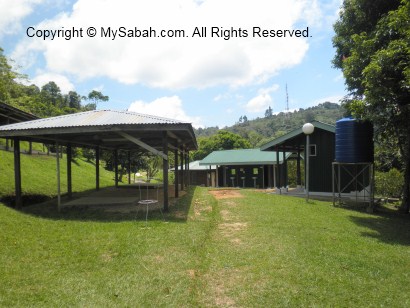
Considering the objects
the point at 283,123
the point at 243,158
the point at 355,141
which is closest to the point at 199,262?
the point at 355,141

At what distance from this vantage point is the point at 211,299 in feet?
14.2

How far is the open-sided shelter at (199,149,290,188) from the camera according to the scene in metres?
27.4

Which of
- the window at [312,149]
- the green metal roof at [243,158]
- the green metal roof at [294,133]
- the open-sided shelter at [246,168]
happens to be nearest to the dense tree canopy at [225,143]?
the green metal roof at [243,158]

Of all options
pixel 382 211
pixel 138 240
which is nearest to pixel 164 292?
pixel 138 240

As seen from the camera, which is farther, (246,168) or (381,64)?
(246,168)

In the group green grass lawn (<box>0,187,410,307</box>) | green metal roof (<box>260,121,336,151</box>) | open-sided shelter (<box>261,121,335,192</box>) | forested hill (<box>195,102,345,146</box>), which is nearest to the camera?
green grass lawn (<box>0,187,410,307</box>)

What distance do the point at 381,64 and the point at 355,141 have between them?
15.2 feet

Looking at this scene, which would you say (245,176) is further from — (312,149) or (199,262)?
(199,262)

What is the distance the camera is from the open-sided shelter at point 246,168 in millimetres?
27422

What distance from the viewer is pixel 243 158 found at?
2836 centimetres

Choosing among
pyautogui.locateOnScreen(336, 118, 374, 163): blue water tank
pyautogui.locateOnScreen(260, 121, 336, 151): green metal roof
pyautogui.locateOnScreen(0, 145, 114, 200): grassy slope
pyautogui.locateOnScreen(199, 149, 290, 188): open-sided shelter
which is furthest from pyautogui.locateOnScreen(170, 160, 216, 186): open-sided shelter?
pyautogui.locateOnScreen(336, 118, 374, 163): blue water tank

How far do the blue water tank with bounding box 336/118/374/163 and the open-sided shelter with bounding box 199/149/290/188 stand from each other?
1308 cm

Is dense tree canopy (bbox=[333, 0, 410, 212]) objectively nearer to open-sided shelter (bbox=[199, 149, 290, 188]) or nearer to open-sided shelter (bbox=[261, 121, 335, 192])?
open-sided shelter (bbox=[261, 121, 335, 192])

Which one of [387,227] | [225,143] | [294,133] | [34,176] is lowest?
[387,227]
